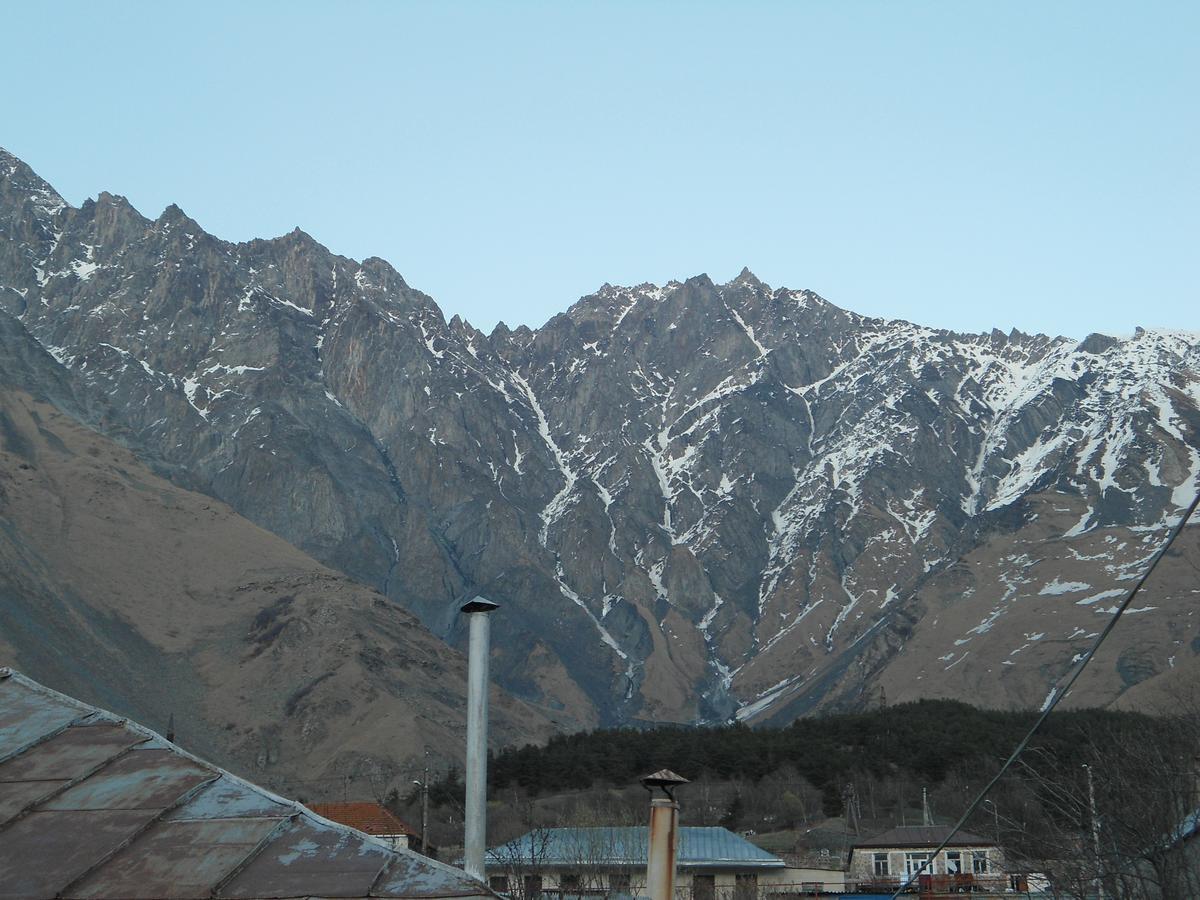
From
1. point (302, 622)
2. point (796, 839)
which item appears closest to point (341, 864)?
point (796, 839)

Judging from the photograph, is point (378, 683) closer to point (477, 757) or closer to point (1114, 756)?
point (1114, 756)

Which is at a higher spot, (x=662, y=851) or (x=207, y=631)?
(x=207, y=631)

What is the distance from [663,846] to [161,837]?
215 inches

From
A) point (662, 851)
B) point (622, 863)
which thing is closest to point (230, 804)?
point (662, 851)

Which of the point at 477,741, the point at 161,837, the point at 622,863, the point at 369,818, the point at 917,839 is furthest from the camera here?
the point at 369,818

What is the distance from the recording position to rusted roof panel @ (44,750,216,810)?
759 cm

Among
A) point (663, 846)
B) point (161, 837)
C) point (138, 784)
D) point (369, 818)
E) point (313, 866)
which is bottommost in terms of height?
point (313, 866)

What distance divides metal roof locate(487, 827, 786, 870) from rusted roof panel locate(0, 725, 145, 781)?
45729 millimetres

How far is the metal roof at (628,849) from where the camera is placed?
55.1 m

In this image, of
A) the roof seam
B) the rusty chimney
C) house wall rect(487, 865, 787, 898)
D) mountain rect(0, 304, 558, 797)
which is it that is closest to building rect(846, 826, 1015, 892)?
house wall rect(487, 865, 787, 898)

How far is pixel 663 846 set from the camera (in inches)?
467

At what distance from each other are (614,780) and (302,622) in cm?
6291

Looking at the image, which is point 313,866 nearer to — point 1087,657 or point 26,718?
point 26,718

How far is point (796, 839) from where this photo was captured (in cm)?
9012
